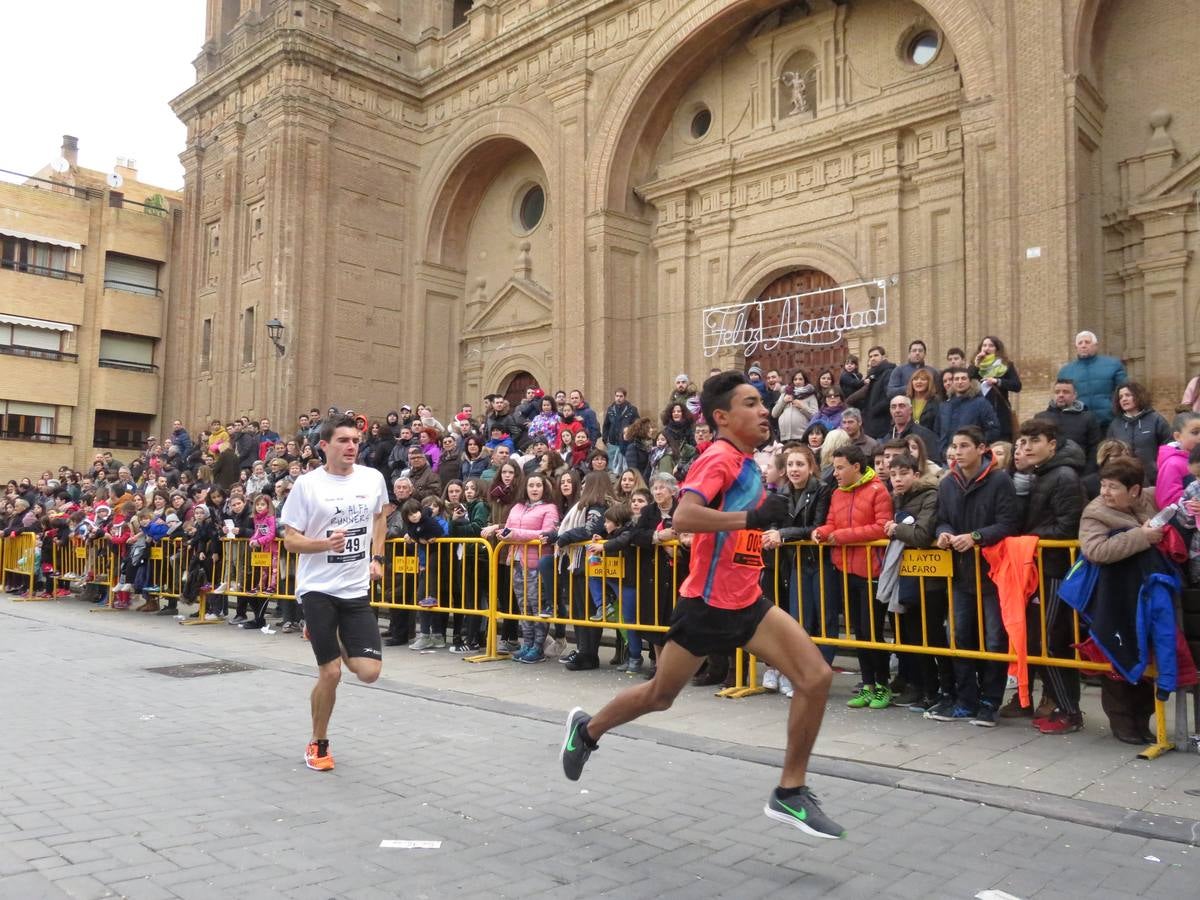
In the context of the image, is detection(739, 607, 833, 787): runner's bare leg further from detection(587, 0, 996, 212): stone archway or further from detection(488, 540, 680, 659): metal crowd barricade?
detection(587, 0, 996, 212): stone archway

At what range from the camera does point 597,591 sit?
9.66 metres

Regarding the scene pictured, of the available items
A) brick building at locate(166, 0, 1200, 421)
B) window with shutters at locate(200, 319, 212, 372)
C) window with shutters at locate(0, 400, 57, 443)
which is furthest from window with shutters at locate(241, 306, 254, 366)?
window with shutters at locate(0, 400, 57, 443)

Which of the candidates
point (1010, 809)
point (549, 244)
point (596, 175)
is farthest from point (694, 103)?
point (1010, 809)

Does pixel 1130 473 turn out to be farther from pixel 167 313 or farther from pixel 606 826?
pixel 167 313

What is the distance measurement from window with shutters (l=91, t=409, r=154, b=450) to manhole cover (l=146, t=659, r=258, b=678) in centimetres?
2766

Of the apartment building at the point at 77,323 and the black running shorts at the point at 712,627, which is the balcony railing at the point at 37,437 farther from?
the black running shorts at the point at 712,627

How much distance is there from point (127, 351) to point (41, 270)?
12.6ft

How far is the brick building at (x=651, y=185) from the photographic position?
50.3 feet

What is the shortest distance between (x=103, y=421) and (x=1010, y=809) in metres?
36.1

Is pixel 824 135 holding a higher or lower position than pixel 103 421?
higher

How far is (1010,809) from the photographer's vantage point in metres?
4.95

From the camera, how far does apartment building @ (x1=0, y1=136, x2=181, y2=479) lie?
108 feet

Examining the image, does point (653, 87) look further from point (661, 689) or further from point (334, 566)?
point (661, 689)

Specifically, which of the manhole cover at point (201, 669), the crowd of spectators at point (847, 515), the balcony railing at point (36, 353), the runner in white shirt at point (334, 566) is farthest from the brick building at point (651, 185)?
the runner in white shirt at point (334, 566)
